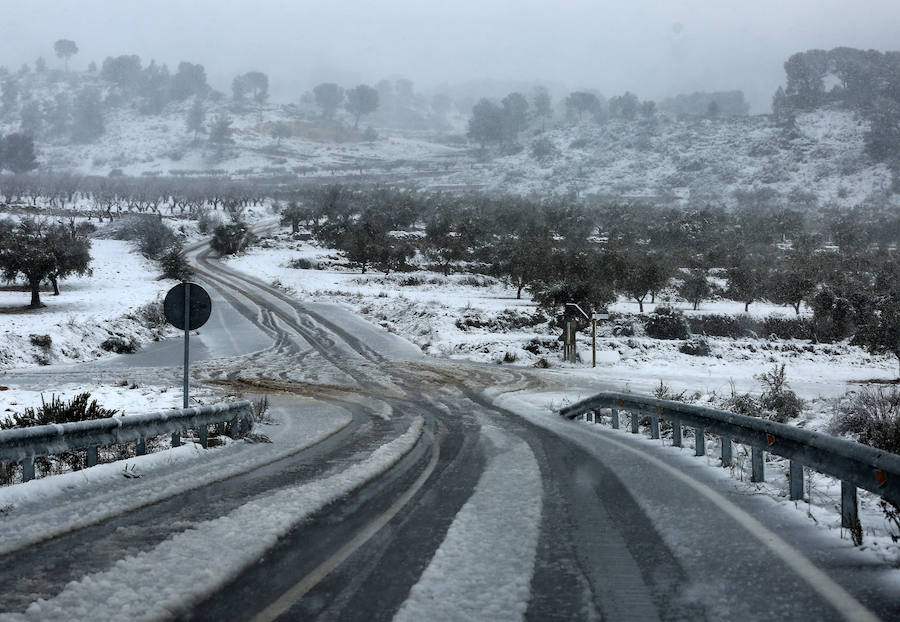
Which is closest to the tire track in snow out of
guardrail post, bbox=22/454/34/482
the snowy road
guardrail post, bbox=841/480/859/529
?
the snowy road

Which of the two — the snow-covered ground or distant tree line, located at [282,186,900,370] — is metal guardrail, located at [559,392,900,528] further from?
distant tree line, located at [282,186,900,370]

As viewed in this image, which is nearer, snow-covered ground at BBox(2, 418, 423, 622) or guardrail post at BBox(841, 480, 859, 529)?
snow-covered ground at BBox(2, 418, 423, 622)

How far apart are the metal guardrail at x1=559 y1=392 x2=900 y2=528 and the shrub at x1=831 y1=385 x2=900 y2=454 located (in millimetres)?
1623

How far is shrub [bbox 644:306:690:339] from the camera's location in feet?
145

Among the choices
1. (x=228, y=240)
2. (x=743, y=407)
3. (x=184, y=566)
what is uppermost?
(x=228, y=240)

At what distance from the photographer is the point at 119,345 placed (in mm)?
30375

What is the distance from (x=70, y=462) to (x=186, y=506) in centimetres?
412

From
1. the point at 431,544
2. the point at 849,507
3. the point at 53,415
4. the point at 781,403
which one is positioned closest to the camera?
the point at 431,544

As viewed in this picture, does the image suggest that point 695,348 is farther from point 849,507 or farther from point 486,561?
point 486,561

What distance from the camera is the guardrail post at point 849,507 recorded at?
210 inches

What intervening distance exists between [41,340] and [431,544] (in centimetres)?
2717

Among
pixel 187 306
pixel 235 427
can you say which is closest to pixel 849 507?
pixel 235 427

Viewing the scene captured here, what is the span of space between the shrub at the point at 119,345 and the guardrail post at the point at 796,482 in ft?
96.2

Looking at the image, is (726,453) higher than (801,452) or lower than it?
lower
